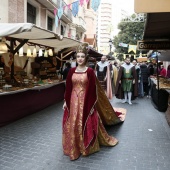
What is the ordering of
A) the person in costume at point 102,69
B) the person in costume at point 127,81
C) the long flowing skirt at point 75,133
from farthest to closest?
the person in costume at point 102,69 → the person in costume at point 127,81 → the long flowing skirt at point 75,133

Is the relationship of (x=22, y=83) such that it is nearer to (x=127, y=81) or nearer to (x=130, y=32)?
(x=127, y=81)

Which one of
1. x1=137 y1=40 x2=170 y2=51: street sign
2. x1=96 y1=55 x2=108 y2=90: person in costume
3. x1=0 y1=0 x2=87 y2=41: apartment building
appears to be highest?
x1=0 y1=0 x2=87 y2=41: apartment building

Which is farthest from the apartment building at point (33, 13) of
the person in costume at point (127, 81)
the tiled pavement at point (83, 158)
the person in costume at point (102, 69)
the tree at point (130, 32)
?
the tree at point (130, 32)

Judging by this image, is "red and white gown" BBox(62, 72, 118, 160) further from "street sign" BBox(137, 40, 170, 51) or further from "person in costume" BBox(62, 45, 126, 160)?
"street sign" BBox(137, 40, 170, 51)

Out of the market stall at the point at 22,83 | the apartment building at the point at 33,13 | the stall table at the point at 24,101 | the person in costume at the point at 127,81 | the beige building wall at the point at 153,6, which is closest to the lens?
the beige building wall at the point at 153,6

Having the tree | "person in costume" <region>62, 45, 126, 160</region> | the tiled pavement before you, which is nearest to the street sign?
the tiled pavement

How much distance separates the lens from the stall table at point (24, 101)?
6414mm

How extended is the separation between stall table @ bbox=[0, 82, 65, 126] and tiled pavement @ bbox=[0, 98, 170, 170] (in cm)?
27

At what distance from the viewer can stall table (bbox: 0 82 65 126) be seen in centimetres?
641

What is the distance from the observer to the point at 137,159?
4320 millimetres

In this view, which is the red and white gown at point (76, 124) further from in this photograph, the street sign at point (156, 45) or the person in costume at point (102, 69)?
the person in costume at point (102, 69)

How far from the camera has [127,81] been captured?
10.0 metres

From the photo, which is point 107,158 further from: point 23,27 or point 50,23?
point 50,23

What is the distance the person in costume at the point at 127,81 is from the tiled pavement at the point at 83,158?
286 cm
